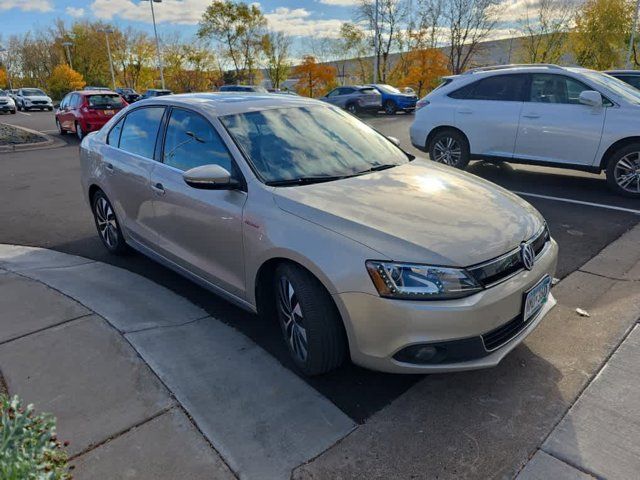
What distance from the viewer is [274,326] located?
11.3 ft

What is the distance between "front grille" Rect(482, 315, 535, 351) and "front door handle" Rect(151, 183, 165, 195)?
2549 mm

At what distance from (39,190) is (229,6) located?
38.5 m

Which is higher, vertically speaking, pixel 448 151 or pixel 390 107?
pixel 448 151

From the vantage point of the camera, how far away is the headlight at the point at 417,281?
2279 mm

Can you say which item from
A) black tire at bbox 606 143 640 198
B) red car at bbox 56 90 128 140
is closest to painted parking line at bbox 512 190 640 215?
black tire at bbox 606 143 640 198

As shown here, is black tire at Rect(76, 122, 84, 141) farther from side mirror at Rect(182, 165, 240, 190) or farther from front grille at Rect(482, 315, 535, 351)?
front grille at Rect(482, 315, 535, 351)

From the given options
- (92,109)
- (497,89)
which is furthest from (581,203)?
(92,109)

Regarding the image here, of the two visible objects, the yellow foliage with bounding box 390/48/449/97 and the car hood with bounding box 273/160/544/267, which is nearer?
the car hood with bounding box 273/160/544/267

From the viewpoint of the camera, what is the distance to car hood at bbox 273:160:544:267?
2.37m

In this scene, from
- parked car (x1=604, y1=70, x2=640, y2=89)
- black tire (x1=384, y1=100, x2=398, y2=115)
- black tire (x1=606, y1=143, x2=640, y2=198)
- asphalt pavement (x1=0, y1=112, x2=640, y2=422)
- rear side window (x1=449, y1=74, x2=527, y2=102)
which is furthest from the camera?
black tire (x1=384, y1=100, x2=398, y2=115)

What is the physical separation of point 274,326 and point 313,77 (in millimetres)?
33986

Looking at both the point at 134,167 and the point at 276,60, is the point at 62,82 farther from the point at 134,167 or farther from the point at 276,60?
the point at 134,167

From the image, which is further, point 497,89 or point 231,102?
point 497,89

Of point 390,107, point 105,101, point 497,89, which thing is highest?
point 497,89
